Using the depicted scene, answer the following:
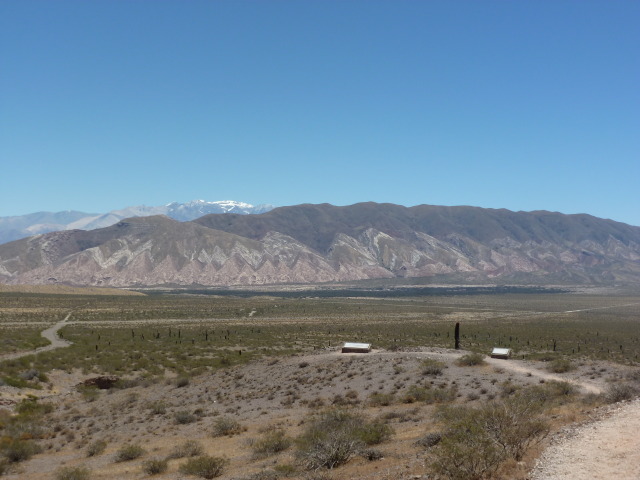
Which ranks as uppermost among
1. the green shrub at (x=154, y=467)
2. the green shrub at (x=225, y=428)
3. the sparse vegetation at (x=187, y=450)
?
the green shrub at (x=154, y=467)

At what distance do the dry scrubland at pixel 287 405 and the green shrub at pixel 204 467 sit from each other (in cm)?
5

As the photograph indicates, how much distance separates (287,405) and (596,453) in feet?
52.8

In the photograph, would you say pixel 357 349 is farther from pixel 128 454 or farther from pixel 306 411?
pixel 128 454

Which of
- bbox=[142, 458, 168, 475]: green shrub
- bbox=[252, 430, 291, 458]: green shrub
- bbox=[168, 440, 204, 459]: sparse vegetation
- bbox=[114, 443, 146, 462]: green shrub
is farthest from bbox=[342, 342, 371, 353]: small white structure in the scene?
bbox=[142, 458, 168, 475]: green shrub

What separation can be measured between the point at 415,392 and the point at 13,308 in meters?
82.5

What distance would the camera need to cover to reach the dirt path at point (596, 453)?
34.4ft

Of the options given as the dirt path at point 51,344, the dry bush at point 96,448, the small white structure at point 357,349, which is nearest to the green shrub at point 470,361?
the small white structure at point 357,349

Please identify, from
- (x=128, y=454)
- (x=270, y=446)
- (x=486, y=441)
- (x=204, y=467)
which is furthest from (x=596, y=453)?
(x=128, y=454)

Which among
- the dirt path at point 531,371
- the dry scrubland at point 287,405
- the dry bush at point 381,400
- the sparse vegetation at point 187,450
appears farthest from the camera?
the dirt path at point 531,371

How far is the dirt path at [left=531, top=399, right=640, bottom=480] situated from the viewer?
34.4 ft

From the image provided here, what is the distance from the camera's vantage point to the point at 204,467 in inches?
589

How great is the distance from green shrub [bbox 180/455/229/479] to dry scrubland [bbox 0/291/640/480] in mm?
45

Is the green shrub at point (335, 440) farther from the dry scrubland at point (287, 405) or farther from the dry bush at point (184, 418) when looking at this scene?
the dry bush at point (184, 418)

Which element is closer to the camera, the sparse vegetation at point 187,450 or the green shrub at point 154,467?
the green shrub at point 154,467
